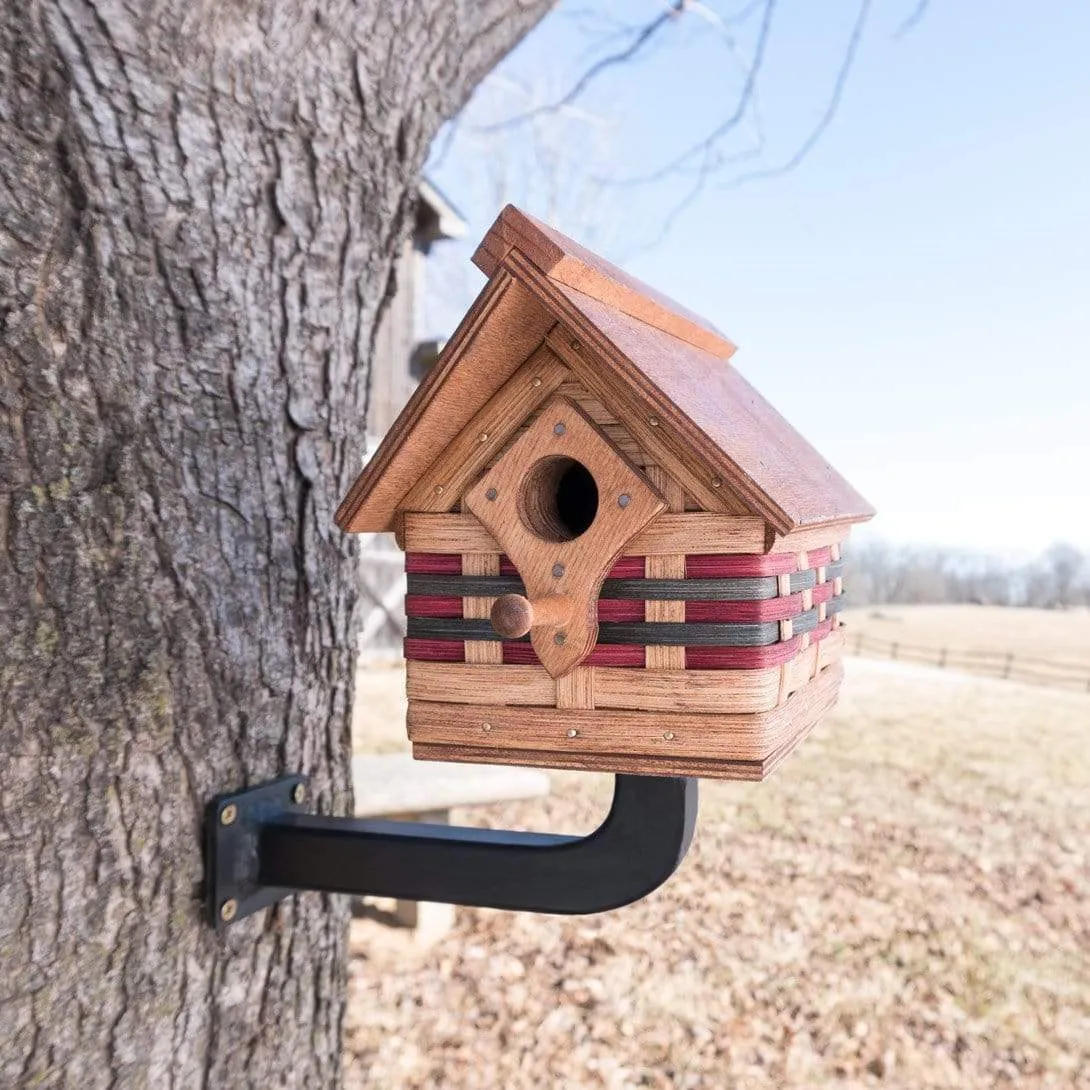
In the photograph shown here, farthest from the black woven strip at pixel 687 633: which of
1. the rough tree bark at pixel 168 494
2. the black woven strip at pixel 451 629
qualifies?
the rough tree bark at pixel 168 494

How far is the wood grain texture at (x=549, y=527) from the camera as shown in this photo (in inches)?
39.6

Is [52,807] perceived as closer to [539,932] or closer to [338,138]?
[338,138]

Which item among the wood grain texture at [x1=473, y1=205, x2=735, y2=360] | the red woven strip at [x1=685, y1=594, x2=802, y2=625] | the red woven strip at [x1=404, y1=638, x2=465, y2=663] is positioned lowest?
the red woven strip at [x1=404, y1=638, x2=465, y2=663]

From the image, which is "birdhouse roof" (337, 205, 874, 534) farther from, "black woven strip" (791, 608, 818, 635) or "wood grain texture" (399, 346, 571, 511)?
"black woven strip" (791, 608, 818, 635)

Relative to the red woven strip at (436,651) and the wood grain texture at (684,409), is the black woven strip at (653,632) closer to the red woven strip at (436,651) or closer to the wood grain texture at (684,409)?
the red woven strip at (436,651)

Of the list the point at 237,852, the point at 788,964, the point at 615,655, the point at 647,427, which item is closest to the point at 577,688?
the point at 615,655

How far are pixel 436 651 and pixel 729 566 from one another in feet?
1.14

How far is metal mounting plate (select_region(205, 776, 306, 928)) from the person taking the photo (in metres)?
1.32

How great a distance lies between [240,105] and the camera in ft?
4.61

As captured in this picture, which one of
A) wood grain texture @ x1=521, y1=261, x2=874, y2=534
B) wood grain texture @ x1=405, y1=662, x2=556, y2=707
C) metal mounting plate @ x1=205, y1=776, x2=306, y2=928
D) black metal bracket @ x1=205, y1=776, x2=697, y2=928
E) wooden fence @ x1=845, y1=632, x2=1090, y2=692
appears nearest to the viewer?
wood grain texture @ x1=521, y1=261, x2=874, y2=534

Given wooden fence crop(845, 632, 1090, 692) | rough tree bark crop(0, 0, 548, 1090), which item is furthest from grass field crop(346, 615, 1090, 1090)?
wooden fence crop(845, 632, 1090, 692)

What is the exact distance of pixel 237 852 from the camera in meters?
1.35

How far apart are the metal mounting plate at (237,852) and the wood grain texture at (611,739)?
1.23 feet

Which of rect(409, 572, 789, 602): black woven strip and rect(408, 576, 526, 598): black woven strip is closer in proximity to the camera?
rect(409, 572, 789, 602): black woven strip
